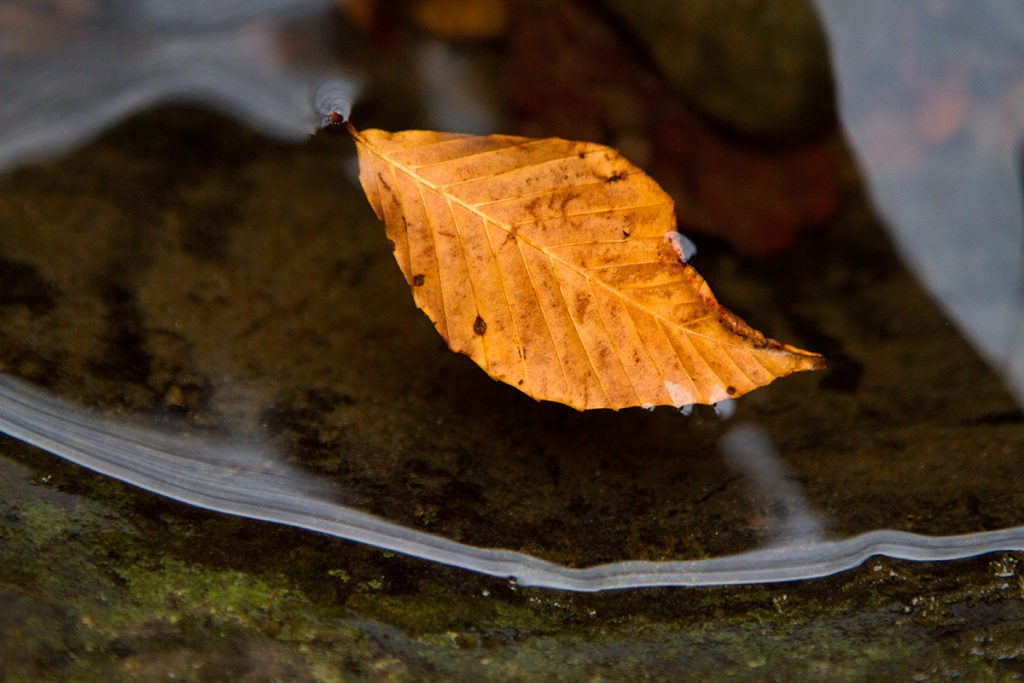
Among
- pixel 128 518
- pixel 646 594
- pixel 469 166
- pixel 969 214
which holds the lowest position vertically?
pixel 646 594

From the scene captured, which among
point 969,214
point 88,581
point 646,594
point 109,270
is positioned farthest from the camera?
point 969,214

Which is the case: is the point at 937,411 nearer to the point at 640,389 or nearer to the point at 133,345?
the point at 640,389

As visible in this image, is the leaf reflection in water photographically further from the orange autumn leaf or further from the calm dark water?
the orange autumn leaf

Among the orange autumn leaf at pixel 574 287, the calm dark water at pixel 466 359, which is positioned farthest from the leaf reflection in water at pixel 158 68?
the orange autumn leaf at pixel 574 287

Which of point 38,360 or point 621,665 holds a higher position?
point 38,360

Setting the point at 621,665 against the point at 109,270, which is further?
the point at 109,270

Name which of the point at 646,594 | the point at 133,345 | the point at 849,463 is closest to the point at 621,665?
the point at 646,594

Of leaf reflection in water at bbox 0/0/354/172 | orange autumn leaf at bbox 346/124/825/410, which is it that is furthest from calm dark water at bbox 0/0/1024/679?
orange autumn leaf at bbox 346/124/825/410
